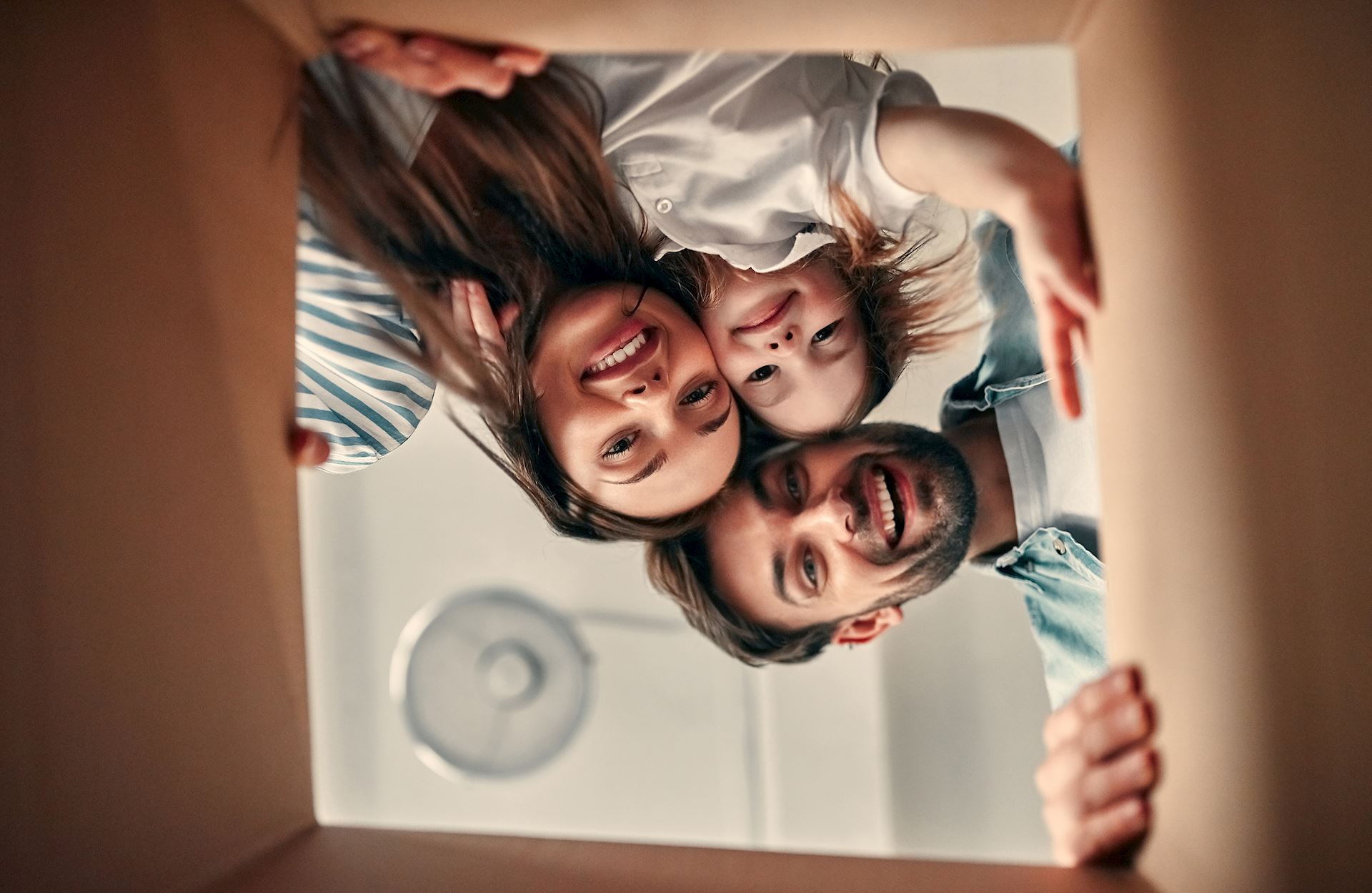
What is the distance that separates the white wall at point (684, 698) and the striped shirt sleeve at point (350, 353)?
0.04 meters

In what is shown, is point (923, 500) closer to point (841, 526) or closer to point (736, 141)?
point (841, 526)

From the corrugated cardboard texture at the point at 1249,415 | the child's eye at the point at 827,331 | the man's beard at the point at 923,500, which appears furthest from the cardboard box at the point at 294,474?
the child's eye at the point at 827,331

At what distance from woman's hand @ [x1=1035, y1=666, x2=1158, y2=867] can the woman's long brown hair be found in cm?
43

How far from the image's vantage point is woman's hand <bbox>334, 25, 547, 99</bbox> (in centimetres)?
105

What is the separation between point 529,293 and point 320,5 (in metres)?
0.34

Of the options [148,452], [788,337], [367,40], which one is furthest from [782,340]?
[148,452]

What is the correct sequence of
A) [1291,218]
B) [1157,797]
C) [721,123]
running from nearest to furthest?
1. [1291,218]
2. [1157,797]
3. [721,123]

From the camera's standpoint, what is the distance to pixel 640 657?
3.67ft

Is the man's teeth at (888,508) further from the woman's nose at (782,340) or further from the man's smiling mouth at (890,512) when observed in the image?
the woman's nose at (782,340)

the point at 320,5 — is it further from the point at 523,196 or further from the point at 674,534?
the point at 674,534

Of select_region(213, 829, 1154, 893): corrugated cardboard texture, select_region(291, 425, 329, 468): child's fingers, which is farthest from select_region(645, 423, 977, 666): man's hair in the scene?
select_region(291, 425, 329, 468): child's fingers

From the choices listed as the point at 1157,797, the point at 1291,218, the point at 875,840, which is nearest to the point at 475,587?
the point at 875,840

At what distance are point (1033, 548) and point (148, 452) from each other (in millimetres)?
863

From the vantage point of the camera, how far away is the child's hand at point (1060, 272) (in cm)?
100
